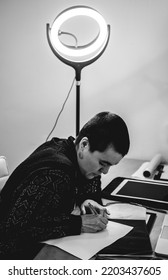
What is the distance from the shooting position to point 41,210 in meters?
1.01

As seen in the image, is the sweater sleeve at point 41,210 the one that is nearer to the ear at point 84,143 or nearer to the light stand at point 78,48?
the ear at point 84,143

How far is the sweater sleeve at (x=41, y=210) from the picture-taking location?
99cm

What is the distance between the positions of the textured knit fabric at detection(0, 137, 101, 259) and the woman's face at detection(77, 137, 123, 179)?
12cm

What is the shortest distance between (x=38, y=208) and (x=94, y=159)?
0.94 feet

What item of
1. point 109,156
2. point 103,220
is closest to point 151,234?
point 103,220

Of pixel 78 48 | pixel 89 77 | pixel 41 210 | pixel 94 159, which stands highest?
pixel 78 48

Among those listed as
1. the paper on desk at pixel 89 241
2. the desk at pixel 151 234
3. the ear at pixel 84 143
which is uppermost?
the ear at pixel 84 143

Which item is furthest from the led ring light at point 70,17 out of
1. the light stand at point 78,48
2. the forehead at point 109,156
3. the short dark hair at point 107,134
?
the forehead at point 109,156

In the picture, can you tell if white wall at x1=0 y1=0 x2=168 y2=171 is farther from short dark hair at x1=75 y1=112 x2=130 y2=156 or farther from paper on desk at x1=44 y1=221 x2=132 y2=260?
paper on desk at x1=44 y1=221 x2=132 y2=260

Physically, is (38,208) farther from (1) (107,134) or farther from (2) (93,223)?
(1) (107,134)

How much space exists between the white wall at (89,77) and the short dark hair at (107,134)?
3.05 ft

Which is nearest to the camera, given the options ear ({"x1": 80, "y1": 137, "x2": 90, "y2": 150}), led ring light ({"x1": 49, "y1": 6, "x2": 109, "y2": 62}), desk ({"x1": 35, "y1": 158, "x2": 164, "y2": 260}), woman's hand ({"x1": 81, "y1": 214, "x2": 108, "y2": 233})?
desk ({"x1": 35, "y1": 158, "x2": 164, "y2": 260})

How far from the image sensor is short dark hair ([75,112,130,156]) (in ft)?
3.68

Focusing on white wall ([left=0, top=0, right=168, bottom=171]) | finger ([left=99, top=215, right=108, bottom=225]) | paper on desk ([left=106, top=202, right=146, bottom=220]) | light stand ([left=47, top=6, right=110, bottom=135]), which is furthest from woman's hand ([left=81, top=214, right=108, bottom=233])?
white wall ([left=0, top=0, right=168, bottom=171])
